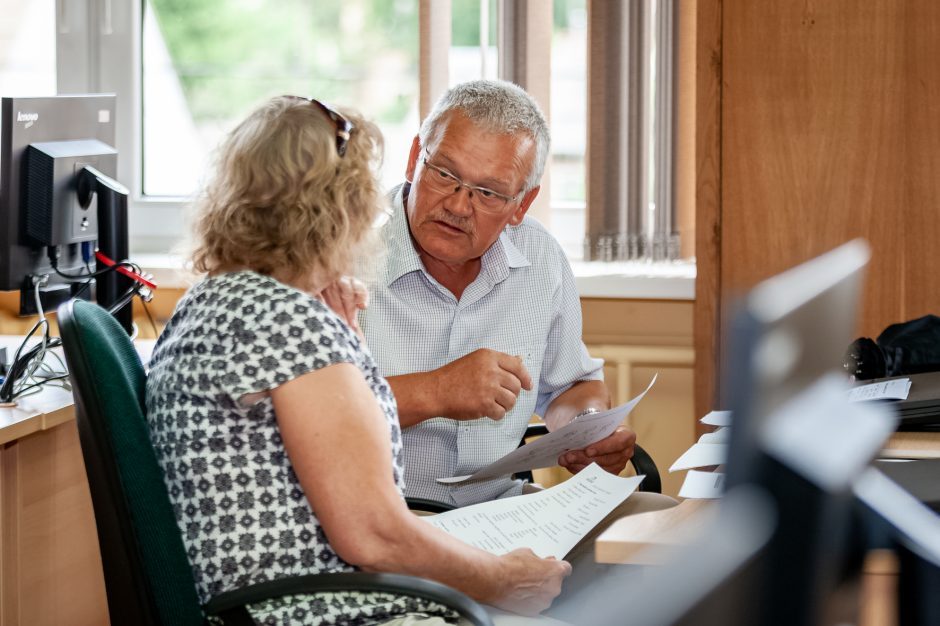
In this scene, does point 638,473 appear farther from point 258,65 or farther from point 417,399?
point 258,65

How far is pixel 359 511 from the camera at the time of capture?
125 cm

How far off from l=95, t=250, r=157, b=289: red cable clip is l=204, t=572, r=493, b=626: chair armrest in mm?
1106

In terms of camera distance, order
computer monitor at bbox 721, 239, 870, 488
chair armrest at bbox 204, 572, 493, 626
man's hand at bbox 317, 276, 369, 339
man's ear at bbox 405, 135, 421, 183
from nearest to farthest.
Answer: computer monitor at bbox 721, 239, 870, 488 → chair armrest at bbox 204, 572, 493, 626 → man's hand at bbox 317, 276, 369, 339 → man's ear at bbox 405, 135, 421, 183

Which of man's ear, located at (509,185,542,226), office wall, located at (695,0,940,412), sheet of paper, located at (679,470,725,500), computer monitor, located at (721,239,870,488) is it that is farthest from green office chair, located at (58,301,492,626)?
office wall, located at (695,0,940,412)

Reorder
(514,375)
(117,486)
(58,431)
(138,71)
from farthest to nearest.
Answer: (138,71) < (58,431) < (514,375) < (117,486)

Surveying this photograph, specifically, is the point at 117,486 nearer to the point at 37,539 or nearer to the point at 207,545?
the point at 207,545

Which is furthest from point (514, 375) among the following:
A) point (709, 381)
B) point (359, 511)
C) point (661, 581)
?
point (661, 581)

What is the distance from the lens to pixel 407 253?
1950 mm

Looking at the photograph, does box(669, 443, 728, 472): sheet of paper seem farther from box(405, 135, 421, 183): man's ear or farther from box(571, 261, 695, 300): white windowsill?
box(571, 261, 695, 300): white windowsill

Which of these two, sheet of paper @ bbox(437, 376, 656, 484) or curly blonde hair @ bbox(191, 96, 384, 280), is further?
sheet of paper @ bbox(437, 376, 656, 484)

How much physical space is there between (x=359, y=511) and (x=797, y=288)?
724 millimetres

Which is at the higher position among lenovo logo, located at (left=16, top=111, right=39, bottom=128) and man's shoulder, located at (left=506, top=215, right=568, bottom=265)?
lenovo logo, located at (left=16, top=111, right=39, bottom=128)

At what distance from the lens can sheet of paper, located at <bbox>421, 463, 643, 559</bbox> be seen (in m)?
1.52

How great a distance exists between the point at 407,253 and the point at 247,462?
Answer: 0.75m
